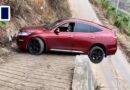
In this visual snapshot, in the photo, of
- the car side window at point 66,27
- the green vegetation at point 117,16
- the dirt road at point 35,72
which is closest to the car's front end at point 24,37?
the dirt road at point 35,72

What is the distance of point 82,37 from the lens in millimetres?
18312

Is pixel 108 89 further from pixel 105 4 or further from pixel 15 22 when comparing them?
pixel 105 4

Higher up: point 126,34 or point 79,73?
point 79,73

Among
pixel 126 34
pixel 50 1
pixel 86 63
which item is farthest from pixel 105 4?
pixel 86 63

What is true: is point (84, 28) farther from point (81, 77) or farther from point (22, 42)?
point (81, 77)

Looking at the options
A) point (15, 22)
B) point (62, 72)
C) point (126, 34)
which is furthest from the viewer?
point (126, 34)

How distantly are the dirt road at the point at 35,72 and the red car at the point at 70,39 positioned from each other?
0.64 metres

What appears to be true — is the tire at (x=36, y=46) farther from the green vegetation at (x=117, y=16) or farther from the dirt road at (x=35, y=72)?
the green vegetation at (x=117, y=16)

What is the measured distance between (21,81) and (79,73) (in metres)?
1.72

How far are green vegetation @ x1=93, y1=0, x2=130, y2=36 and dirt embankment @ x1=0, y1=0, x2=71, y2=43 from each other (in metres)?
5.87

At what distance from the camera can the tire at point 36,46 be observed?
17641 mm

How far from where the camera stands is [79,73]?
12.5m

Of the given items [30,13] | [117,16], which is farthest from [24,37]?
[117,16]

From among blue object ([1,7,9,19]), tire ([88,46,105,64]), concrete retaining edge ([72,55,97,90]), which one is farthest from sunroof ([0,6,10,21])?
tire ([88,46,105,64])
